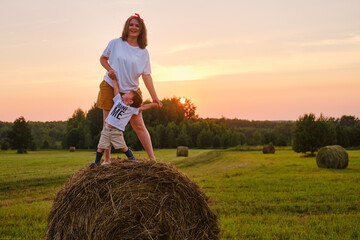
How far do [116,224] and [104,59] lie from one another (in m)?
2.61

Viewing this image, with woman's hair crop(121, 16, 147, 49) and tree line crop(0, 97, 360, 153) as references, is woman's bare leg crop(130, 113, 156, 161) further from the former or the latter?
→ tree line crop(0, 97, 360, 153)

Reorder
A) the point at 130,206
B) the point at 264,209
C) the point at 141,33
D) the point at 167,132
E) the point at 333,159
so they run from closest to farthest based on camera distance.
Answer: the point at 130,206 < the point at 141,33 < the point at 264,209 < the point at 333,159 < the point at 167,132

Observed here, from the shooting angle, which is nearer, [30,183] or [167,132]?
[30,183]

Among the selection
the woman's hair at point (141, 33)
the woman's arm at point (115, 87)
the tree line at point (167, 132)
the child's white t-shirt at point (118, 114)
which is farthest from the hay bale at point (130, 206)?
the tree line at point (167, 132)

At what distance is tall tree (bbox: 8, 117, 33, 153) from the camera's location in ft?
178

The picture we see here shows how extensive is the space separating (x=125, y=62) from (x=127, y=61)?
0.04 m

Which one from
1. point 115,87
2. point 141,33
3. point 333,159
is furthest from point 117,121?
point 333,159

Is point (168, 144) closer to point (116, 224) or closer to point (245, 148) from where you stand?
point (245, 148)

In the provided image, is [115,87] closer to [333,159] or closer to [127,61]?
[127,61]

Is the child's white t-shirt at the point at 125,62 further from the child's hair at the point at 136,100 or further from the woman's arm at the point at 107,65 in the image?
the child's hair at the point at 136,100

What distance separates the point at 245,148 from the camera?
57.6m

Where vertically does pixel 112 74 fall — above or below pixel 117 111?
above

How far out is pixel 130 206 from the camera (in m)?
4.94

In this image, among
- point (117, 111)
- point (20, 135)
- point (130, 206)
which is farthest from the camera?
point (20, 135)
